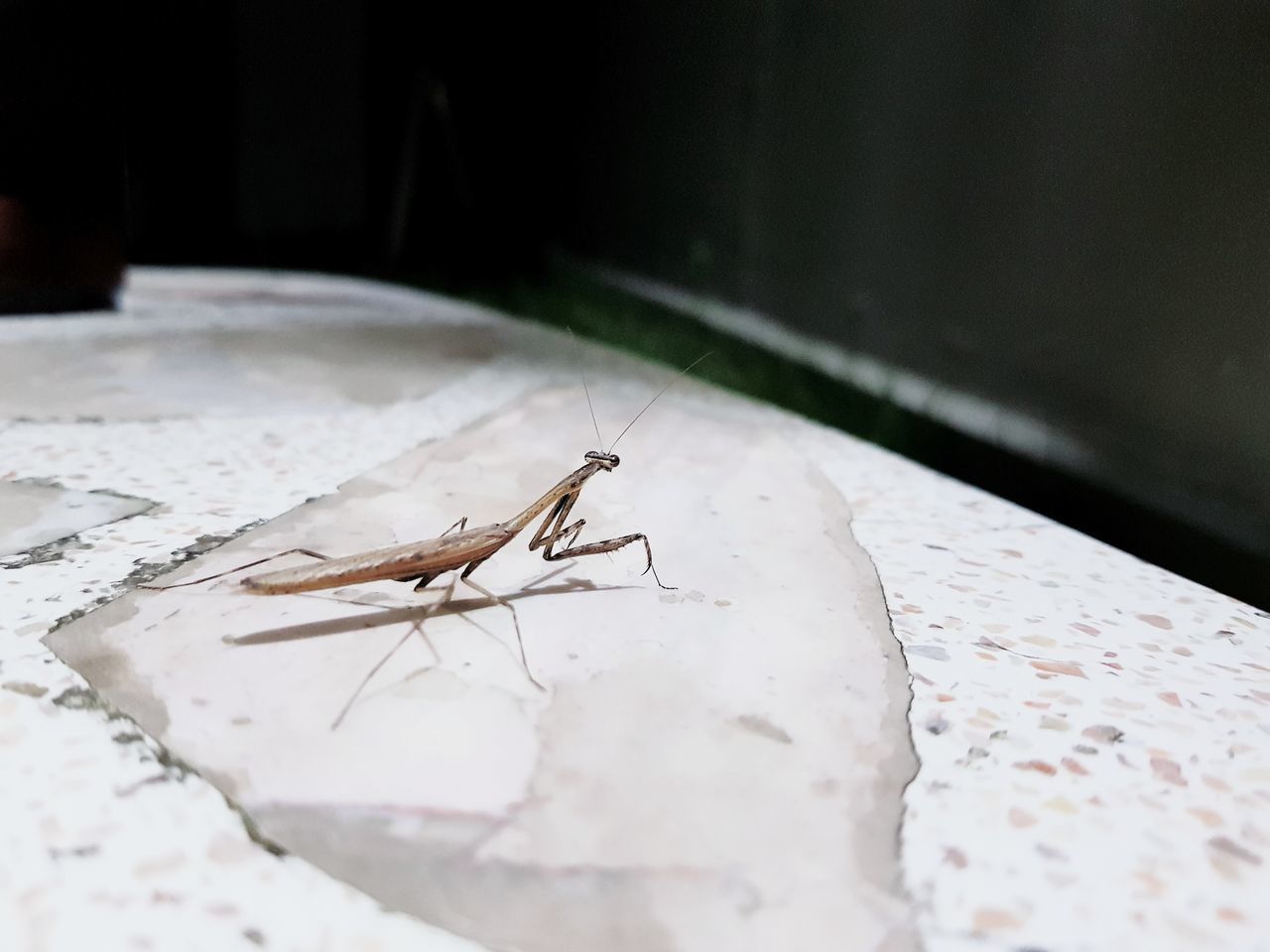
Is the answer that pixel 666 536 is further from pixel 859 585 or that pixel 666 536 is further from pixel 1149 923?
pixel 1149 923

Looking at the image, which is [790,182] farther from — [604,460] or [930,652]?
[930,652]

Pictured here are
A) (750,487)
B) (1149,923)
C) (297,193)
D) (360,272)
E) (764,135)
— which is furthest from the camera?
(360,272)

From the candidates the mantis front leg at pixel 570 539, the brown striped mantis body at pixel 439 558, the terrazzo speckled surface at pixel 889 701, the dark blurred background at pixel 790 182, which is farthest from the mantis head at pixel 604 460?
the dark blurred background at pixel 790 182

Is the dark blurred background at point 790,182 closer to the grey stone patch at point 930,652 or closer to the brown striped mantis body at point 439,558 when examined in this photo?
the grey stone patch at point 930,652

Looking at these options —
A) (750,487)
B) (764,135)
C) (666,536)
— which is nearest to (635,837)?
(666,536)

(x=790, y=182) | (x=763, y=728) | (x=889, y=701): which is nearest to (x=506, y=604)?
(x=763, y=728)

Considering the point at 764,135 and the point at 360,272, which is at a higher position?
the point at 764,135
